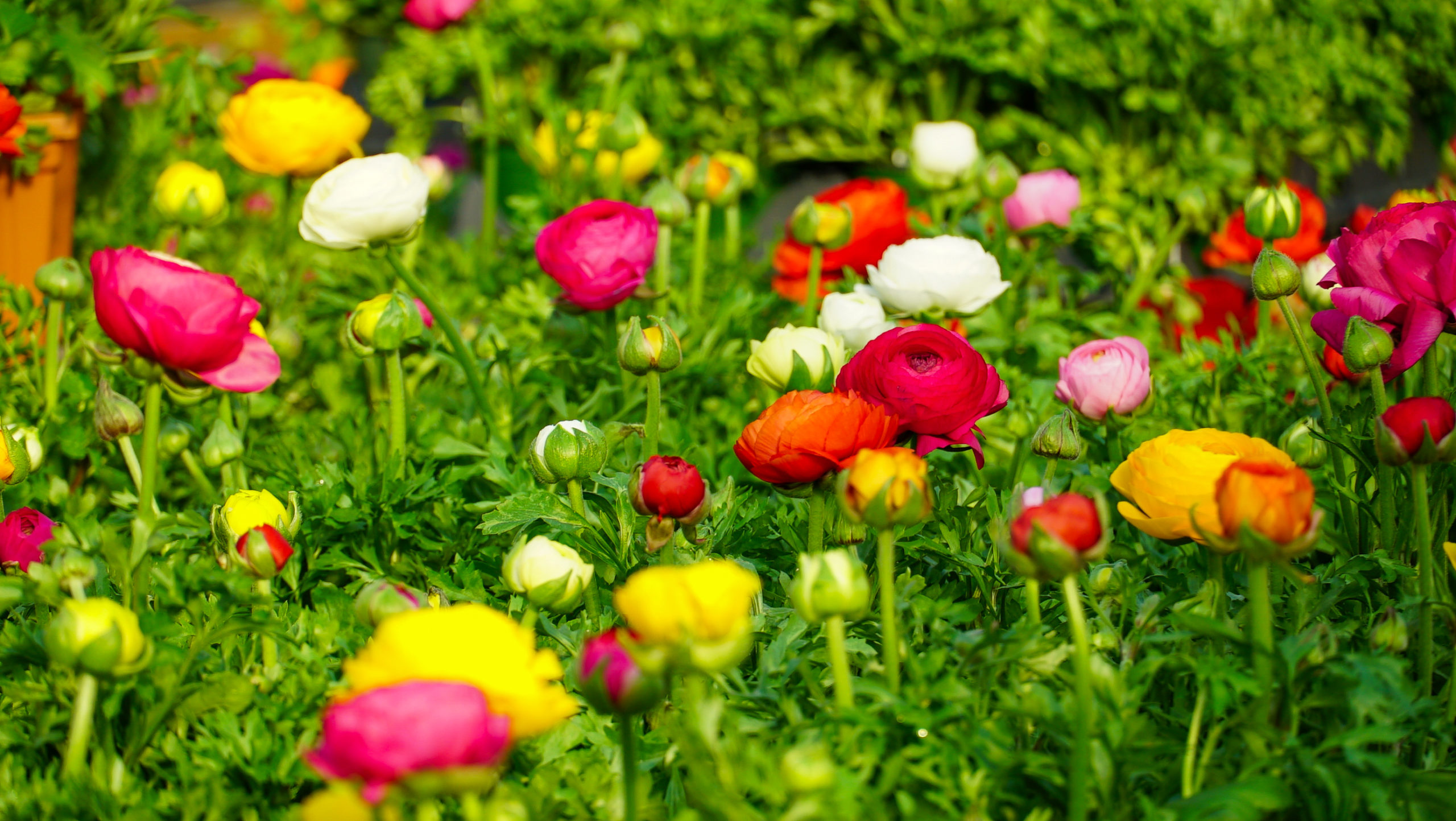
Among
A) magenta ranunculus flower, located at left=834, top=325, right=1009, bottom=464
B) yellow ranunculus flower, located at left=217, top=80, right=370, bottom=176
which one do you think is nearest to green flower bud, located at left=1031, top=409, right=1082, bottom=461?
magenta ranunculus flower, located at left=834, top=325, right=1009, bottom=464

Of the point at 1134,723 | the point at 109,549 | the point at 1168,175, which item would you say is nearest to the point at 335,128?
the point at 109,549

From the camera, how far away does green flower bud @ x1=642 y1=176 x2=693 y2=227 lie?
1270 millimetres

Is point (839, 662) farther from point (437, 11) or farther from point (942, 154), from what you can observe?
point (437, 11)

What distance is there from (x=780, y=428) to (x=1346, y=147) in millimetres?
1682

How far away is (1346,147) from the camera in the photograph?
1.99 metres

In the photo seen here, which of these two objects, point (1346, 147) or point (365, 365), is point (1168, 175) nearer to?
point (1346, 147)

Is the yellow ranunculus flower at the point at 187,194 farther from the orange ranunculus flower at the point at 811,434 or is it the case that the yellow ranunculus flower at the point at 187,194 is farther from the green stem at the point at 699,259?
the orange ranunculus flower at the point at 811,434

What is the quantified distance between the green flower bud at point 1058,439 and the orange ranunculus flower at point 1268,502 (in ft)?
0.84

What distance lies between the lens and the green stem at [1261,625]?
639 millimetres

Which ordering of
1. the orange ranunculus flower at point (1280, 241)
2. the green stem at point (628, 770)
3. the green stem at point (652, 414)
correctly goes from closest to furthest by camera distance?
the green stem at point (628, 770) < the green stem at point (652, 414) < the orange ranunculus flower at point (1280, 241)

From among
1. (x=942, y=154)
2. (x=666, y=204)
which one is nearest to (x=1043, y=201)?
(x=942, y=154)

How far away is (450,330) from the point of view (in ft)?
3.55

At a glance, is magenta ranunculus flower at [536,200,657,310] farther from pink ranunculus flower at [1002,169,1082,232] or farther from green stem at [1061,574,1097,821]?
green stem at [1061,574,1097,821]

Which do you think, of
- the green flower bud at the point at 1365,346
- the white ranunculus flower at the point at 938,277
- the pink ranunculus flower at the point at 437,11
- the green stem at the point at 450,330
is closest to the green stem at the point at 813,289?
the white ranunculus flower at the point at 938,277
